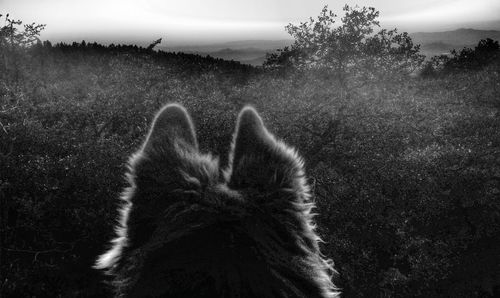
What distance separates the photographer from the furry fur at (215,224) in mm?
1495

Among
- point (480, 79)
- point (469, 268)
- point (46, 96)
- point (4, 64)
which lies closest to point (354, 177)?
point (469, 268)

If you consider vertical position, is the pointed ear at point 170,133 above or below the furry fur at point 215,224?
above

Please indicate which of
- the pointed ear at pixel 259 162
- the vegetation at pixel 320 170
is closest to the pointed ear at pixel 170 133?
the pointed ear at pixel 259 162

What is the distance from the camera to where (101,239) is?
4469 millimetres

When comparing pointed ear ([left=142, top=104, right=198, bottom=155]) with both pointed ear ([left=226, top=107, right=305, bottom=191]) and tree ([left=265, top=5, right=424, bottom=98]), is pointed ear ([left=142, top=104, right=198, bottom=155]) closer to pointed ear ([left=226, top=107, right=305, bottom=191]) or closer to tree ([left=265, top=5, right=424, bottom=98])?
pointed ear ([left=226, top=107, right=305, bottom=191])

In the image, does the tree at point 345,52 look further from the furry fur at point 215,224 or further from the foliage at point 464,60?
the furry fur at point 215,224

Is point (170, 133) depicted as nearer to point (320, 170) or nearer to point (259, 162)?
point (259, 162)

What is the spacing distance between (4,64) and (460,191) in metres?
10.3

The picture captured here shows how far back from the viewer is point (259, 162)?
5.40 ft

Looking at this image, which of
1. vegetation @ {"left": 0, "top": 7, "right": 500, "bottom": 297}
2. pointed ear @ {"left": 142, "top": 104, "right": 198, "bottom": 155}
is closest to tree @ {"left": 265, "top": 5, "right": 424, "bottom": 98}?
vegetation @ {"left": 0, "top": 7, "right": 500, "bottom": 297}

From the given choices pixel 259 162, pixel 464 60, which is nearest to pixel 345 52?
pixel 464 60

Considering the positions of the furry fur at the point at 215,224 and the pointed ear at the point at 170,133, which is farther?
the pointed ear at the point at 170,133

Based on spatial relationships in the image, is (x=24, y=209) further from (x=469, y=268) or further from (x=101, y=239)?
(x=469, y=268)

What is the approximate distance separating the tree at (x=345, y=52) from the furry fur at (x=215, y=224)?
1119 cm
